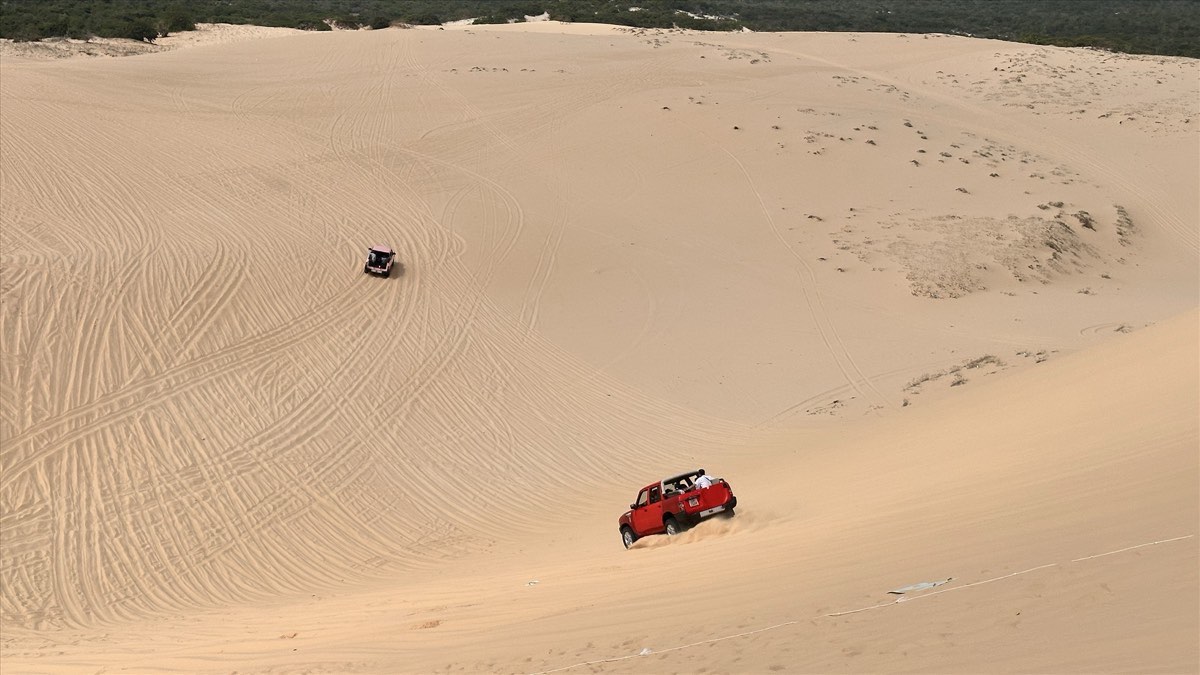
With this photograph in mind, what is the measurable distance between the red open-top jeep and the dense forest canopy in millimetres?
39259

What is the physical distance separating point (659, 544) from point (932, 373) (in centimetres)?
948

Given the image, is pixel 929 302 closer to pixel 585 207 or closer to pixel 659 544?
pixel 585 207

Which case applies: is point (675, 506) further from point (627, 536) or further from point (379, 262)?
point (379, 262)

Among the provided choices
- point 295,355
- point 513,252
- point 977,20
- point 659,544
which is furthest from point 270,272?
point 977,20

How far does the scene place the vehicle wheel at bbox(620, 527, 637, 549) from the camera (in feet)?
45.4

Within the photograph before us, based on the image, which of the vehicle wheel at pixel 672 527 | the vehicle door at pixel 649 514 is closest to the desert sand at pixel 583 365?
the vehicle wheel at pixel 672 527

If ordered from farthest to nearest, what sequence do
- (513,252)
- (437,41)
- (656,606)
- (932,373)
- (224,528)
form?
(437,41)
(513,252)
(932,373)
(224,528)
(656,606)

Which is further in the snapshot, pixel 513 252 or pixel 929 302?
pixel 513 252

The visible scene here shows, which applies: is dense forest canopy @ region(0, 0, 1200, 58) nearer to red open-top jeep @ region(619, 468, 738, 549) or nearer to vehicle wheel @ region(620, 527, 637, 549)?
vehicle wheel @ region(620, 527, 637, 549)

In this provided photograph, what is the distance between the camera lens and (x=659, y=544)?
13.3 meters

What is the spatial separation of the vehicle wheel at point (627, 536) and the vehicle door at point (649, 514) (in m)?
0.08

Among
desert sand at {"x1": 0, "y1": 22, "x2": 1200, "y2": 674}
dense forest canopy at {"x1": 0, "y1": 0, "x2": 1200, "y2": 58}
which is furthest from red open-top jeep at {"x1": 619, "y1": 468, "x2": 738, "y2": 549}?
dense forest canopy at {"x1": 0, "y1": 0, "x2": 1200, "y2": 58}

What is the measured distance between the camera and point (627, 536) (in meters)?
14.0

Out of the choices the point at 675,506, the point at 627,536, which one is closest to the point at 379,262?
the point at 627,536
